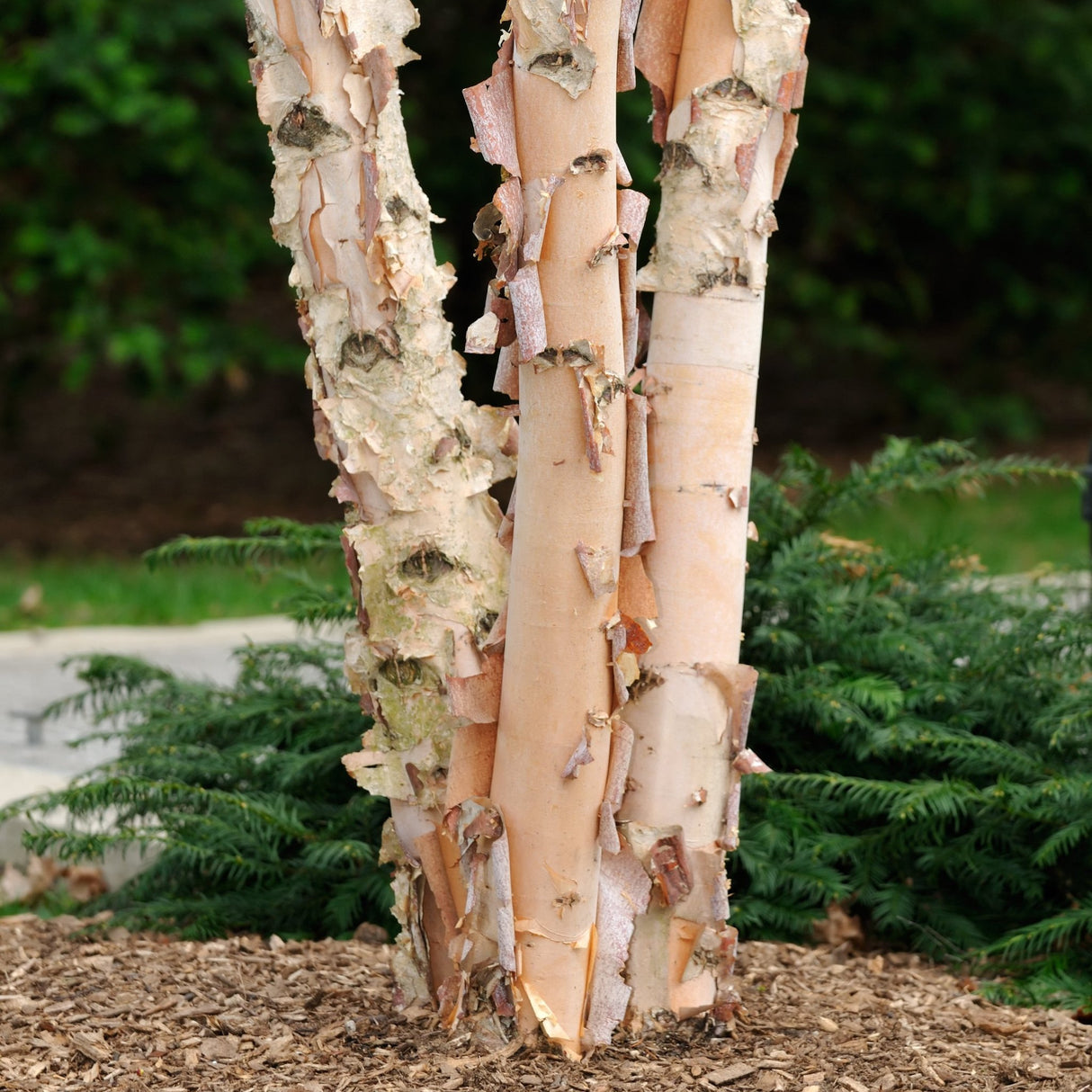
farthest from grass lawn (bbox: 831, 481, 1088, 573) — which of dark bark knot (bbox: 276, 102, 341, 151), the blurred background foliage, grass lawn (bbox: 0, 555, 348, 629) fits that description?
dark bark knot (bbox: 276, 102, 341, 151)

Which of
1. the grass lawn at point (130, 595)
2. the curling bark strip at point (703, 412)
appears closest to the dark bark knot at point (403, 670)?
the curling bark strip at point (703, 412)

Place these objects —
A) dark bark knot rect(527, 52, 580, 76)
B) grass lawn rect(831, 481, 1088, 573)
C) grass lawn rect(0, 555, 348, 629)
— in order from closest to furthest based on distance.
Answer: dark bark knot rect(527, 52, 580, 76), grass lawn rect(0, 555, 348, 629), grass lawn rect(831, 481, 1088, 573)

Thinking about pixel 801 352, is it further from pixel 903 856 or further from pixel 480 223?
Result: pixel 480 223

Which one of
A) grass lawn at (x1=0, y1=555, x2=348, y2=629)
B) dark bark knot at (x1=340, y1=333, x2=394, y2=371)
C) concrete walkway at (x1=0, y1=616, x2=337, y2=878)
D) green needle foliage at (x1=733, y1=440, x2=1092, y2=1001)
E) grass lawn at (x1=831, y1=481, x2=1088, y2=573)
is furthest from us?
grass lawn at (x1=831, y1=481, x2=1088, y2=573)

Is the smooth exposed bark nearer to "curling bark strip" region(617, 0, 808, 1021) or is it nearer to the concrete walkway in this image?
"curling bark strip" region(617, 0, 808, 1021)

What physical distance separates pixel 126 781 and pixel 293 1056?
85 centimetres

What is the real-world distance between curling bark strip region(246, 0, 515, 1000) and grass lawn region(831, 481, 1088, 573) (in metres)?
5.77

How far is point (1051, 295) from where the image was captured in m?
11.6

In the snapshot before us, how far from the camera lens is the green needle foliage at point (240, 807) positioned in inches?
113

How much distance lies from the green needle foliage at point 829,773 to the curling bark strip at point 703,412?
77 cm

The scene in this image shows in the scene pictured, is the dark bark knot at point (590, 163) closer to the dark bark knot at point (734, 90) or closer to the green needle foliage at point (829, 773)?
the dark bark knot at point (734, 90)

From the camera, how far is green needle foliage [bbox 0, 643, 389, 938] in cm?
287

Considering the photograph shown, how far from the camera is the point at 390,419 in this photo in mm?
2016

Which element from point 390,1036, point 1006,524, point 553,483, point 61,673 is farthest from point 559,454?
point 1006,524
